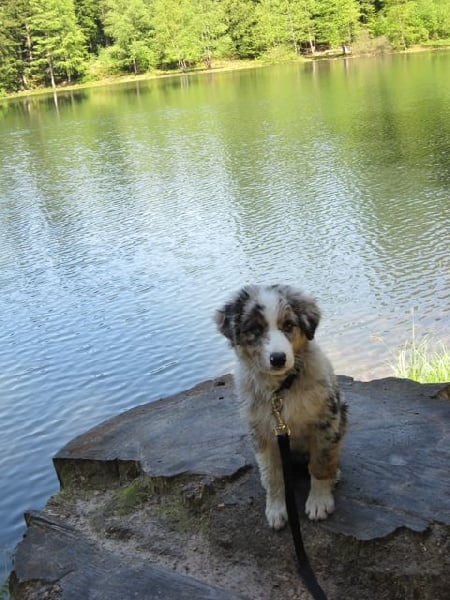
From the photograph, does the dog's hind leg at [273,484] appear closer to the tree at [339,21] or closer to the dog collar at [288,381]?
the dog collar at [288,381]

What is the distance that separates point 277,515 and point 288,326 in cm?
120

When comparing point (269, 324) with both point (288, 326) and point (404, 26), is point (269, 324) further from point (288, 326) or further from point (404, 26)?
point (404, 26)

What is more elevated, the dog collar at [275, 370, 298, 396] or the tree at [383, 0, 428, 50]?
the tree at [383, 0, 428, 50]

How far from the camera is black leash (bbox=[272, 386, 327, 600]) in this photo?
3529mm

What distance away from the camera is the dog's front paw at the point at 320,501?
12.9 ft

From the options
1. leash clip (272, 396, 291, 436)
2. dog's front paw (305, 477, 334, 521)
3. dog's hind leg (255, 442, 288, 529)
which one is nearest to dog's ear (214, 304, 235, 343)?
leash clip (272, 396, 291, 436)

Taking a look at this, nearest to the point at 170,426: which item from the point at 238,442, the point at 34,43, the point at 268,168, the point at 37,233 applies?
the point at 238,442

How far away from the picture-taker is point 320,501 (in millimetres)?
3953

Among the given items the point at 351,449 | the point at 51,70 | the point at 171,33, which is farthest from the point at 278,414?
the point at 171,33

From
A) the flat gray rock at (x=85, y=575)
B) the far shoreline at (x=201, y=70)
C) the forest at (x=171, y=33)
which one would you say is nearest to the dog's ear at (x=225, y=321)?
the flat gray rock at (x=85, y=575)

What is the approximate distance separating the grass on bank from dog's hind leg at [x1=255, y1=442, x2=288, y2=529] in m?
5.44

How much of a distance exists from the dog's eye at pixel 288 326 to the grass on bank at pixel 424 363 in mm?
5748

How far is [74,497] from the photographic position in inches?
204

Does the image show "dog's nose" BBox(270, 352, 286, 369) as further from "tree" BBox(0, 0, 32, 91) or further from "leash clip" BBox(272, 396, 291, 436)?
"tree" BBox(0, 0, 32, 91)
